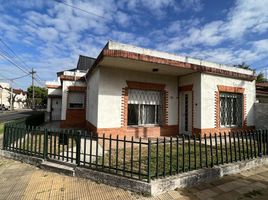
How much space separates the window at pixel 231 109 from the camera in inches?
439

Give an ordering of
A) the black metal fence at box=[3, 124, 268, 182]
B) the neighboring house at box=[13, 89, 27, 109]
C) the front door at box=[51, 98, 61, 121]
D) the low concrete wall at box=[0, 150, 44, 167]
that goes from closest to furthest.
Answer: the black metal fence at box=[3, 124, 268, 182] < the low concrete wall at box=[0, 150, 44, 167] < the front door at box=[51, 98, 61, 121] < the neighboring house at box=[13, 89, 27, 109]

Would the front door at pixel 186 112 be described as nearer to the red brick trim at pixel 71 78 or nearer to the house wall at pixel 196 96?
the house wall at pixel 196 96

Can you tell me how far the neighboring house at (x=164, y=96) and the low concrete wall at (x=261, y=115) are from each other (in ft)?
1.00

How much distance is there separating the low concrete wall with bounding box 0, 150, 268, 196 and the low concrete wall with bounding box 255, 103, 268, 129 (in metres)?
6.75

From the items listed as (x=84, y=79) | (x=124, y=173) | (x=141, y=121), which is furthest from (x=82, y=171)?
(x=84, y=79)

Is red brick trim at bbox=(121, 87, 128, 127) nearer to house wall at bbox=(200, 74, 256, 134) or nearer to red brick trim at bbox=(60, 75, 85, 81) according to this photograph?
house wall at bbox=(200, 74, 256, 134)

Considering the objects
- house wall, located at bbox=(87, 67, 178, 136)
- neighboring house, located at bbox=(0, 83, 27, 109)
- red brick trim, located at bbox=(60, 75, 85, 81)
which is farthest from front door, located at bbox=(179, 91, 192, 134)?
neighboring house, located at bbox=(0, 83, 27, 109)

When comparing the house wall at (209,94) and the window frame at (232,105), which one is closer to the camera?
the house wall at (209,94)

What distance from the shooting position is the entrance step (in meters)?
5.08

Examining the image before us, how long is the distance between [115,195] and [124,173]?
1.72 ft

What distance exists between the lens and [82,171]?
4.95m

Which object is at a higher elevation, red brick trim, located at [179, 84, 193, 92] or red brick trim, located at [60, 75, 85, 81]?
red brick trim, located at [60, 75, 85, 81]

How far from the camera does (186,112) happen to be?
10898mm

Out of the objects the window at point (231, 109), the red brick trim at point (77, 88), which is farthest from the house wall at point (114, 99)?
the red brick trim at point (77, 88)
